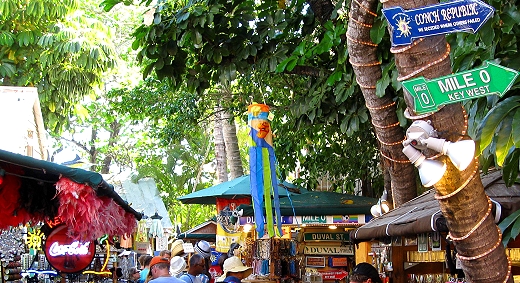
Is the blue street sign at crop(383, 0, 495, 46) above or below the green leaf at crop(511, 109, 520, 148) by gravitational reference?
above

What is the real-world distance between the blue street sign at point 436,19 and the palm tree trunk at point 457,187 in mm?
152

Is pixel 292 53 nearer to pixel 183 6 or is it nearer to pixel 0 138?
pixel 183 6

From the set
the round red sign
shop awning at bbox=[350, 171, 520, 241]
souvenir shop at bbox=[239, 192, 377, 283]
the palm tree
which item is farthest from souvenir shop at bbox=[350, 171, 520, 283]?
the round red sign

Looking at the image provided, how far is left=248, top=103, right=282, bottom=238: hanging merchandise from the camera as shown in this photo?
10.7 meters

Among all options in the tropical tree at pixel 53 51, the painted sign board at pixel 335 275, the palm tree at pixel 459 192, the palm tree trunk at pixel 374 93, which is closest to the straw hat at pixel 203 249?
the palm tree trunk at pixel 374 93

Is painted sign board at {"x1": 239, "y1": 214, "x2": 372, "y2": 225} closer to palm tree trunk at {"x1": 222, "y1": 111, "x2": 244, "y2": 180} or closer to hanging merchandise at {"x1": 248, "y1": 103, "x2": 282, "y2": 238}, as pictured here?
hanging merchandise at {"x1": 248, "y1": 103, "x2": 282, "y2": 238}

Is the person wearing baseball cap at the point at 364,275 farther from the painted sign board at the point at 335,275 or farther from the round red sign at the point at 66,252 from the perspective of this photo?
the painted sign board at the point at 335,275

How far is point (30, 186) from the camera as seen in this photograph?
6613 millimetres

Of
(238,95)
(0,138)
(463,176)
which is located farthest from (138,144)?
(463,176)

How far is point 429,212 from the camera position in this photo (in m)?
5.88

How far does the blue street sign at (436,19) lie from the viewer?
144 inches

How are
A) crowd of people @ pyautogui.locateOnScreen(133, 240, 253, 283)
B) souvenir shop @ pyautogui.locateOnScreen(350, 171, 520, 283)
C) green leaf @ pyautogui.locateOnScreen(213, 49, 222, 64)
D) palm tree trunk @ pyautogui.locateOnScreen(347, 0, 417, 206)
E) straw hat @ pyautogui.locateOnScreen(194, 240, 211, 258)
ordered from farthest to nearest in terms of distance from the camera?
straw hat @ pyautogui.locateOnScreen(194, 240, 211, 258)
green leaf @ pyautogui.locateOnScreen(213, 49, 222, 64)
crowd of people @ pyautogui.locateOnScreen(133, 240, 253, 283)
palm tree trunk @ pyautogui.locateOnScreen(347, 0, 417, 206)
souvenir shop @ pyautogui.locateOnScreen(350, 171, 520, 283)

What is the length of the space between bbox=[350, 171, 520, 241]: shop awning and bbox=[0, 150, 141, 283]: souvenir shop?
252 cm

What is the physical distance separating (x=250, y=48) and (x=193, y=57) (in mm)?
1280
